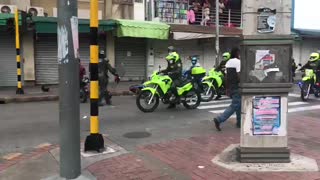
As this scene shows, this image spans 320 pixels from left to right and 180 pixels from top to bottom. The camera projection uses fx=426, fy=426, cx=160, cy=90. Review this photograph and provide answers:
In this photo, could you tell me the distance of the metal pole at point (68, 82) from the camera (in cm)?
512

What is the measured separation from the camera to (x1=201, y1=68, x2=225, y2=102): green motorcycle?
1481cm

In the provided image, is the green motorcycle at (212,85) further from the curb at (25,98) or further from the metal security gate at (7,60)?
the metal security gate at (7,60)

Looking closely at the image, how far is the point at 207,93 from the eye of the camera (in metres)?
14.8

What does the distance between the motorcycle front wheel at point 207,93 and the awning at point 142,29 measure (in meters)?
6.57

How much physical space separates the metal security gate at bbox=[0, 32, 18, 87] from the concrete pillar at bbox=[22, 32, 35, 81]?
54 cm

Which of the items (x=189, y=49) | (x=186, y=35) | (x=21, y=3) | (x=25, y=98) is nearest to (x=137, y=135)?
(x=25, y=98)

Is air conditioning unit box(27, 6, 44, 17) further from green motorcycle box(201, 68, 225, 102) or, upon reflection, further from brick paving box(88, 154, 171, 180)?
brick paving box(88, 154, 171, 180)

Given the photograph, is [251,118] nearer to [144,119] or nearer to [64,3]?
[64,3]

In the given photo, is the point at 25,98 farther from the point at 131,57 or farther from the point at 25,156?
the point at 25,156

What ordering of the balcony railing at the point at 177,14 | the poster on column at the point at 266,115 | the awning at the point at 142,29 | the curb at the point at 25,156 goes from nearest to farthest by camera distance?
the poster on column at the point at 266,115 < the curb at the point at 25,156 < the awning at the point at 142,29 < the balcony railing at the point at 177,14

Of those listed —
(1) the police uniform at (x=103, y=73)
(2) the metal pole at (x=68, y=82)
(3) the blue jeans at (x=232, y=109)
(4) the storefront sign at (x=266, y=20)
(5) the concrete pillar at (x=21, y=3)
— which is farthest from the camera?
(5) the concrete pillar at (x=21, y=3)

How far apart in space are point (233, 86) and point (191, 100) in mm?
3338

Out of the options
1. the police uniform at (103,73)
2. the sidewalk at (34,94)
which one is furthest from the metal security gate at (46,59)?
the police uniform at (103,73)

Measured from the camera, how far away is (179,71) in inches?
489
